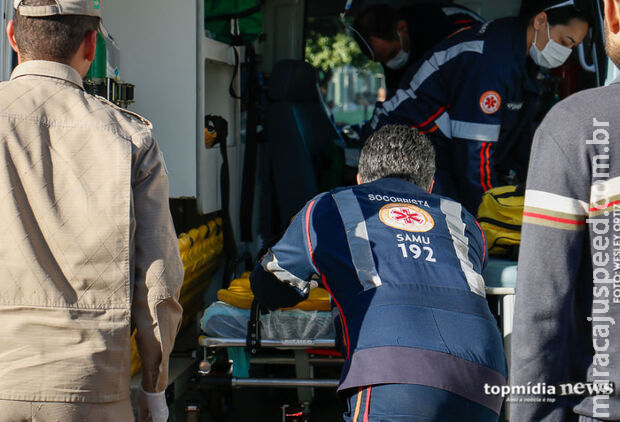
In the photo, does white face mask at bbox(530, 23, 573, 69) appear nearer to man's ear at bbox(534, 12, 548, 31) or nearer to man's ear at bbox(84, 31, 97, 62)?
man's ear at bbox(534, 12, 548, 31)

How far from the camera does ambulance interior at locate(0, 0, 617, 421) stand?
3.11 m

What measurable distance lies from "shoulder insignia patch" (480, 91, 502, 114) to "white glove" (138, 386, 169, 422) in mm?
2321

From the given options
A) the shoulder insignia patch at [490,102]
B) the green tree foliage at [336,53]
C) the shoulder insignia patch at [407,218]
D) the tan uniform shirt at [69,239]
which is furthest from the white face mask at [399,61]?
the green tree foliage at [336,53]

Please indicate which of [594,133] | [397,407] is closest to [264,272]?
[397,407]

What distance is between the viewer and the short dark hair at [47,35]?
5.62ft

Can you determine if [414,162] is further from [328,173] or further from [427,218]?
[328,173]

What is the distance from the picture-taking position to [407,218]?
2.22 m

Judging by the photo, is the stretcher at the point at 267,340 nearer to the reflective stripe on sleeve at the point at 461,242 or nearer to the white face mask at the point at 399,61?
the reflective stripe on sleeve at the point at 461,242

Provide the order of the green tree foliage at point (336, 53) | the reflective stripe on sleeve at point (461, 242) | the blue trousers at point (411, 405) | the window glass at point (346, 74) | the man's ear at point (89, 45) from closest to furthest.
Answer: the man's ear at point (89, 45), the blue trousers at point (411, 405), the reflective stripe on sleeve at point (461, 242), the window glass at point (346, 74), the green tree foliage at point (336, 53)

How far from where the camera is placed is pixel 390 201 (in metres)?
2.28

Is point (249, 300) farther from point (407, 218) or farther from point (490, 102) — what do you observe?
point (490, 102)

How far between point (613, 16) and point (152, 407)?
51.6 inches

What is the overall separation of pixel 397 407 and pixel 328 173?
9.69 ft

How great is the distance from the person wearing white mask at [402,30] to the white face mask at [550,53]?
1.05 metres
